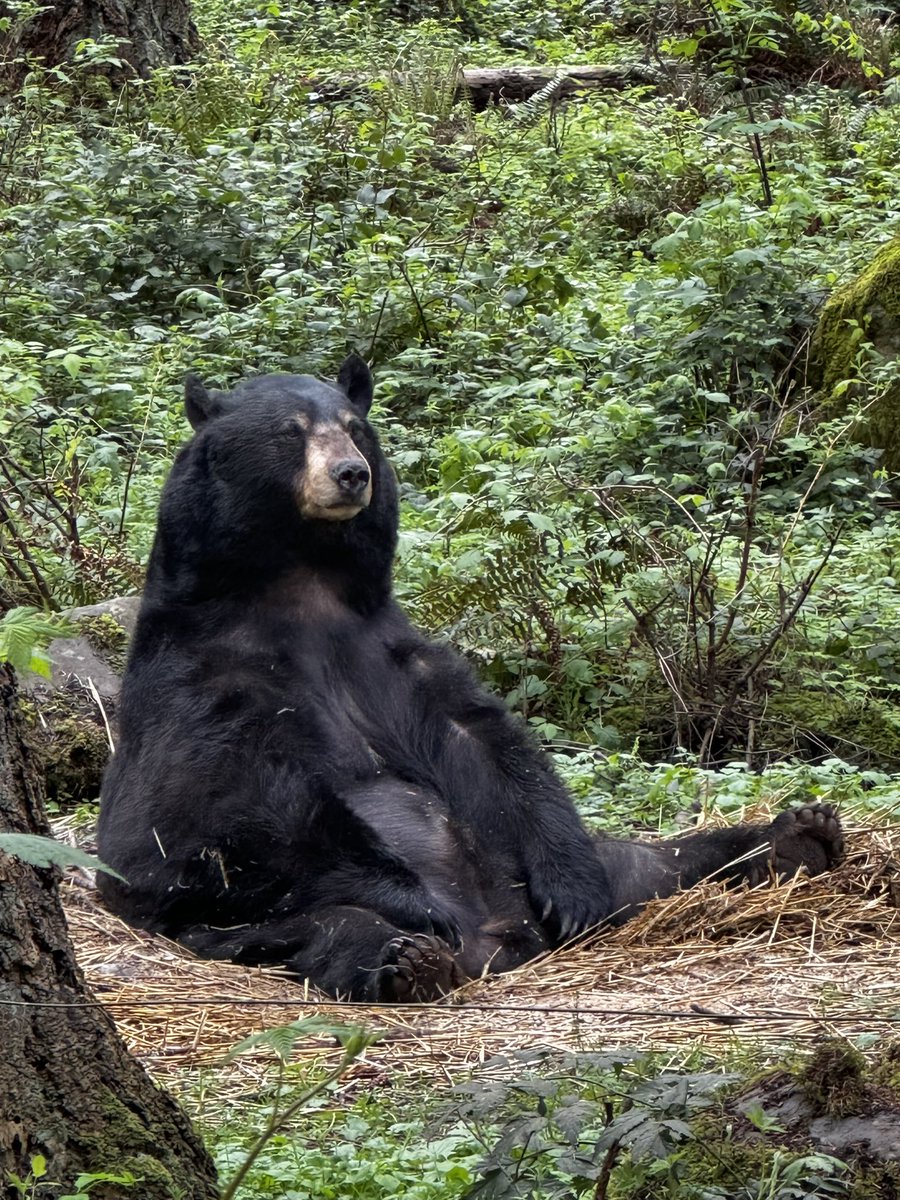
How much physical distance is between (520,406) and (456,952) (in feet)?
17.3

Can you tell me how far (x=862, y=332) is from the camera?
10.1m

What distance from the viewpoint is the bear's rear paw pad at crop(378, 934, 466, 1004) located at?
16.2 feet

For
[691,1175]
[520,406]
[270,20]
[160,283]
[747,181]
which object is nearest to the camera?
[691,1175]

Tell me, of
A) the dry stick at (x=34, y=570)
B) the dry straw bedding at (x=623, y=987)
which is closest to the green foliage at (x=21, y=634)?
the dry straw bedding at (x=623, y=987)

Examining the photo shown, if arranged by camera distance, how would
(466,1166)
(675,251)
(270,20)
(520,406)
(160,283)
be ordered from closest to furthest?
(466,1166) → (520,406) → (675,251) → (160,283) → (270,20)

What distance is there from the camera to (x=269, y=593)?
595cm

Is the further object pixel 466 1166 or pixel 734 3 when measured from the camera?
pixel 734 3

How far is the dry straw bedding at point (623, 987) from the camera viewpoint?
4324 mm

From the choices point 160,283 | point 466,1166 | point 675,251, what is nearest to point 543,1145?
point 466,1166

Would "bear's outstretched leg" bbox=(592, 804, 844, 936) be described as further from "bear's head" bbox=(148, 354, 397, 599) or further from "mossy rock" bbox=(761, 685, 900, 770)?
"mossy rock" bbox=(761, 685, 900, 770)

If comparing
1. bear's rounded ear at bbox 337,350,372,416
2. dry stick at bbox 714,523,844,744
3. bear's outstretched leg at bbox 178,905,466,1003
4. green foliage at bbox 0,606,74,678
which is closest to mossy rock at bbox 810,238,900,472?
dry stick at bbox 714,523,844,744

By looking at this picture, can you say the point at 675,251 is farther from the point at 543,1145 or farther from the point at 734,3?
the point at 543,1145

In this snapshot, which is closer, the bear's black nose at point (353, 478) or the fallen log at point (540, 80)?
the bear's black nose at point (353, 478)

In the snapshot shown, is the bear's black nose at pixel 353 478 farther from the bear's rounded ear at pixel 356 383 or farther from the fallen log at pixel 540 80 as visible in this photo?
the fallen log at pixel 540 80
